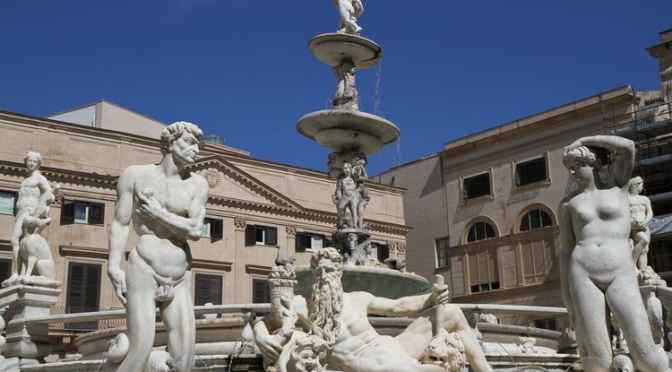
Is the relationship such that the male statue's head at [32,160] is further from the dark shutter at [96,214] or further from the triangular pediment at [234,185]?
the triangular pediment at [234,185]

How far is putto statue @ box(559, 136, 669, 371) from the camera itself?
616 centimetres

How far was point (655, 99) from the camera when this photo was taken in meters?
35.8

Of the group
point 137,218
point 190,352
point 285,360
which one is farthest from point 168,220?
point 285,360

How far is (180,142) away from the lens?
6406 millimetres

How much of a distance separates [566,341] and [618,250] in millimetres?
5138

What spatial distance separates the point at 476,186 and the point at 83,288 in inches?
863

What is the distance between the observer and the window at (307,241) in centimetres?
4231

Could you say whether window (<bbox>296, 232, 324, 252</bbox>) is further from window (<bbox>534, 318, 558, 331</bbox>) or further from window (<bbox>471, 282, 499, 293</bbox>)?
window (<bbox>534, 318, 558, 331</bbox>)

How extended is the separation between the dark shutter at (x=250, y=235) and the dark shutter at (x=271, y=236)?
30.4 inches

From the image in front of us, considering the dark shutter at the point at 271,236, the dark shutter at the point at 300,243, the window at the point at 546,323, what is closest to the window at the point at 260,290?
the dark shutter at the point at 271,236

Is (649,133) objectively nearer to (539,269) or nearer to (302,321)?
(539,269)

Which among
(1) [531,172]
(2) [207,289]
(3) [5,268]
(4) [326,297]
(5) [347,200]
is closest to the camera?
(4) [326,297]

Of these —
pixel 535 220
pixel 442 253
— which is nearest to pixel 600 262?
pixel 535 220

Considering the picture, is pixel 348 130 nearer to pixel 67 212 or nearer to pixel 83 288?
pixel 83 288
